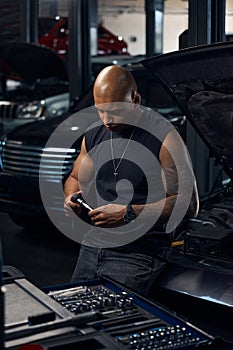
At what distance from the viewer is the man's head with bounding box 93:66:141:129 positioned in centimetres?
277

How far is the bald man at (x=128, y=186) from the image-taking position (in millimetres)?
2789

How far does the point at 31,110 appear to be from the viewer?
345 inches

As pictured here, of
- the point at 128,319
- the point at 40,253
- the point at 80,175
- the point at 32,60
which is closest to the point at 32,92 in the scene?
the point at 32,60

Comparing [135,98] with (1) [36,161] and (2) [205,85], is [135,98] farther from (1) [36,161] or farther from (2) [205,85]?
(1) [36,161]

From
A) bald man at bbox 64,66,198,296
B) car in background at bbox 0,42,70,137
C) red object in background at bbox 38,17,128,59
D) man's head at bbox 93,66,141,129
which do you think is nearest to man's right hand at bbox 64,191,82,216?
bald man at bbox 64,66,198,296

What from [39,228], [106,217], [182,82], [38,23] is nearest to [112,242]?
[106,217]

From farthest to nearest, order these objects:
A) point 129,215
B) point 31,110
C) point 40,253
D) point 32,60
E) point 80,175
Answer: point 32,60
point 31,110
point 40,253
point 80,175
point 129,215

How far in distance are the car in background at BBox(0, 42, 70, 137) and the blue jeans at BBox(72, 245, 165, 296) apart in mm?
5779

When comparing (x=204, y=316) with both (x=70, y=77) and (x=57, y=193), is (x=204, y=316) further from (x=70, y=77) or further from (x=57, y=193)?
(x=70, y=77)

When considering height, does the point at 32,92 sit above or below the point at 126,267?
above

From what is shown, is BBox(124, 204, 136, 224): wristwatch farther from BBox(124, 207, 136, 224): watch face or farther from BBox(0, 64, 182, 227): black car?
BBox(0, 64, 182, 227): black car

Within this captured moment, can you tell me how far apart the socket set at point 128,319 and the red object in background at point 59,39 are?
970cm

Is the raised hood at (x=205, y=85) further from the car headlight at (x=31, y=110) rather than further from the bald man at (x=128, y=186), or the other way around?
the car headlight at (x=31, y=110)

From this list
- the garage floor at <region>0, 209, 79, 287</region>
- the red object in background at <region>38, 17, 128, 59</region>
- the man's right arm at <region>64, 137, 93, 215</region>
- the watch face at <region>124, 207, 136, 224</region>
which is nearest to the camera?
the watch face at <region>124, 207, 136, 224</region>
